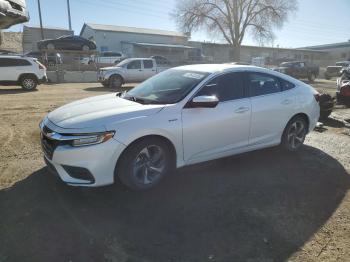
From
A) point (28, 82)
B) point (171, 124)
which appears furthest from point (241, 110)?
point (28, 82)

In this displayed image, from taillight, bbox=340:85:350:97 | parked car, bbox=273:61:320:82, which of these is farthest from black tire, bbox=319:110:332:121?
parked car, bbox=273:61:320:82

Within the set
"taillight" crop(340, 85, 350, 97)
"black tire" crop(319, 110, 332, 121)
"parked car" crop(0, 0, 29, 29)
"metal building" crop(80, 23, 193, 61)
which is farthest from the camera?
"metal building" crop(80, 23, 193, 61)

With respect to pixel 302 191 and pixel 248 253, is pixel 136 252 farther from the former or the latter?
pixel 302 191

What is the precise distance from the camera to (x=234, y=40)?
4612 cm

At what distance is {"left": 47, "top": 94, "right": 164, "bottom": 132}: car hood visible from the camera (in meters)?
3.82

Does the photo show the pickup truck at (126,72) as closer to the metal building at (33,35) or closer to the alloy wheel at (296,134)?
the alloy wheel at (296,134)

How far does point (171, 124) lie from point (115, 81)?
1462 cm

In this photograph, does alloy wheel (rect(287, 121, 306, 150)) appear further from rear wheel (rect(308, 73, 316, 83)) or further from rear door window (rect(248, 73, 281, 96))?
rear wheel (rect(308, 73, 316, 83))

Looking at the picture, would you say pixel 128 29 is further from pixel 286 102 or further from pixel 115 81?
pixel 286 102

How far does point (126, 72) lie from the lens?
1842cm

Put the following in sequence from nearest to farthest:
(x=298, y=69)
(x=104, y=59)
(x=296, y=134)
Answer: (x=296, y=134) < (x=298, y=69) < (x=104, y=59)

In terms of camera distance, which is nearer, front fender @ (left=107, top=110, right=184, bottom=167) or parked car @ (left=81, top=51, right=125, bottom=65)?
front fender @ (left=107, top=110, right=184, bottom=167)

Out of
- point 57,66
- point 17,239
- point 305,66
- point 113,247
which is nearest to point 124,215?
point 113,247

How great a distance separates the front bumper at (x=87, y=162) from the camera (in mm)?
3693
